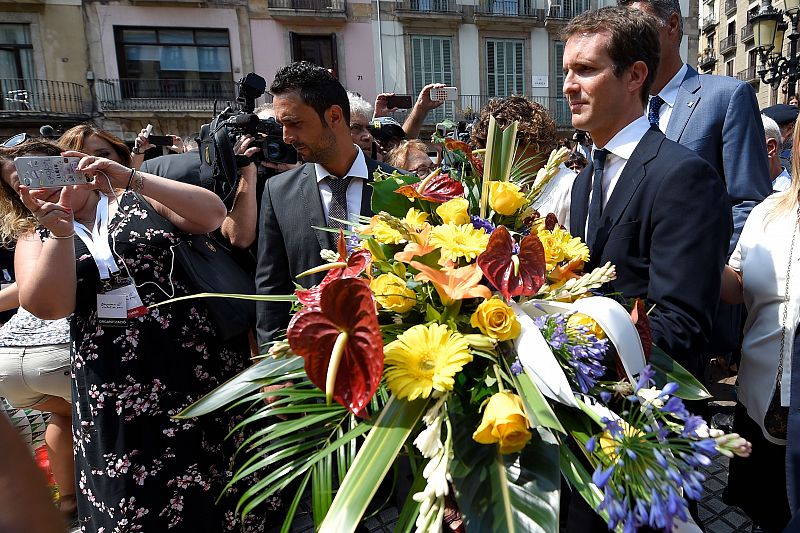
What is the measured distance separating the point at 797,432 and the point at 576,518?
0.65 m

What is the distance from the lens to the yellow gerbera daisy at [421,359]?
78cm

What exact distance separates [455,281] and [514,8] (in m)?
20.4

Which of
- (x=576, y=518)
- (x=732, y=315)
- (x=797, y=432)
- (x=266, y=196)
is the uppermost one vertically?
(x=266, y=196)

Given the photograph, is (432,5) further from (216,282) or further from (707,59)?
(707,59)

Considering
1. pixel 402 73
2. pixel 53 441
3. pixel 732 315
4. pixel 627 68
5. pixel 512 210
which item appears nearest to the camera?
pixel 512 210

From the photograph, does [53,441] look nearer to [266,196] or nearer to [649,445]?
[266,196]

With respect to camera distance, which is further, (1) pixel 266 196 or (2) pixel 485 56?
(2) pixel 485 56

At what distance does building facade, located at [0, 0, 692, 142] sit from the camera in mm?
14938

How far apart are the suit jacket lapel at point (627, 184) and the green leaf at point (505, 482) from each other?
797mm

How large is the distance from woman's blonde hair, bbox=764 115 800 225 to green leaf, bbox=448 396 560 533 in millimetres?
1299

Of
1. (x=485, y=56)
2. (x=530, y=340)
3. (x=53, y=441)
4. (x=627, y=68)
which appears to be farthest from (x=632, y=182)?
(x=485, y=56)

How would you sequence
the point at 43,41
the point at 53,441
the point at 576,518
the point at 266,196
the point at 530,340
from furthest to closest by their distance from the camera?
the point at 43,41
the point at 53,441
the point at 266,196
the point at 576,518
the point at 530,340

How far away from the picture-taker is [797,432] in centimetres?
136

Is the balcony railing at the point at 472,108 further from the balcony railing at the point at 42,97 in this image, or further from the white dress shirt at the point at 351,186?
the white dress shirt at the point at 351,186
